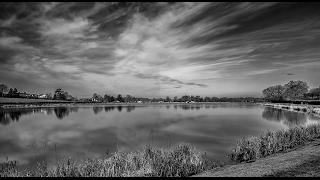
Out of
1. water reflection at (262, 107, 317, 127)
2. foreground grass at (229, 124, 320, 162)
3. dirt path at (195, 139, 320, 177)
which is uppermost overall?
dirt path at (195, 139, 320, 177)

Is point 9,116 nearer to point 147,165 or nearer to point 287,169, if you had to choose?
point 147,165

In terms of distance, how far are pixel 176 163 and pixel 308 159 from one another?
726 centimetres

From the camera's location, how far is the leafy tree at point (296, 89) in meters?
141

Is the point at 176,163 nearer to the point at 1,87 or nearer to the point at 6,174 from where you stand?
the point at 6,174

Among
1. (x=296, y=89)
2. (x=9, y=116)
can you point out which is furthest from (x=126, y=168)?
(x=296, y=89)

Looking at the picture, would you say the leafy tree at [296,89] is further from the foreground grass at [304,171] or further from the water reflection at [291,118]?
the foreground grass at [304,171]

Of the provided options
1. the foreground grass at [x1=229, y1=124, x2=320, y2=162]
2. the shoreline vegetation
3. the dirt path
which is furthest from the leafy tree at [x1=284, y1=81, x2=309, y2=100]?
the dirt path

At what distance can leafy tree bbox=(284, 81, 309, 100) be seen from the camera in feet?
462

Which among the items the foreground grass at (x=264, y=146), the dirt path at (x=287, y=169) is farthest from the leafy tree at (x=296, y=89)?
the dirt path at (x=287, y=169)

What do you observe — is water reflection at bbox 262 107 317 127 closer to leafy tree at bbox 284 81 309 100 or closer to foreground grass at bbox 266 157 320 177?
foreground grass at bbox 266 157 320 177

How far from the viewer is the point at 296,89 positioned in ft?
465

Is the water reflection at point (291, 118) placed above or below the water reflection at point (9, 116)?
below

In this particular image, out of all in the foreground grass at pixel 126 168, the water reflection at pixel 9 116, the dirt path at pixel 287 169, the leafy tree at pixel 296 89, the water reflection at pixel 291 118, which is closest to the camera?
the dirt path at pixel 287 169

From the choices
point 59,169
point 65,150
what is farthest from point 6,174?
point 65,150
